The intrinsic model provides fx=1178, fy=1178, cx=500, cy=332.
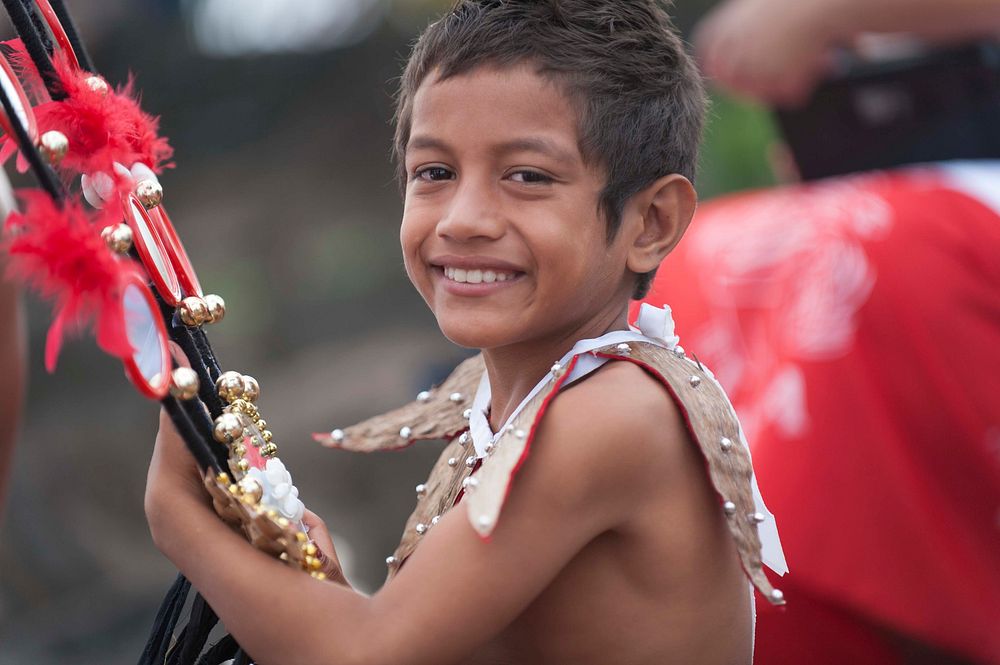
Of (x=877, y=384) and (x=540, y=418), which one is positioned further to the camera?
(x=877, y=384)

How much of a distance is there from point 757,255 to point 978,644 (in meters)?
0.74

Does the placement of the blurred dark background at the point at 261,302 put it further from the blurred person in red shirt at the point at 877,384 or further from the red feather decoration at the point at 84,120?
the red feather decoration at the point at 84,120

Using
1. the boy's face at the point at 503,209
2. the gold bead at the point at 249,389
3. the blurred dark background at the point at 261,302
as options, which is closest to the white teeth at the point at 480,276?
the boy's face at the point at 503,209

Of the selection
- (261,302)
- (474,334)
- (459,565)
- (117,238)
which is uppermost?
(117,238)

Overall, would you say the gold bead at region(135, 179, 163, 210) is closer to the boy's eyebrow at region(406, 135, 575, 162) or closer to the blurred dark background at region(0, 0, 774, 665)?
the boy's eyebrow at region(406, 135, 575, 162)

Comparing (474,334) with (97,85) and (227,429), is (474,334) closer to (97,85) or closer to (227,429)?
(227,429)

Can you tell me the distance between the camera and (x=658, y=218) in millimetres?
1189

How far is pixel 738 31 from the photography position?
90.9 inches

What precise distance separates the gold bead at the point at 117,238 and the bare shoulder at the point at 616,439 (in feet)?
1.24

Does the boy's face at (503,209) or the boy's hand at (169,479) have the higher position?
the boy's face at (503,209)

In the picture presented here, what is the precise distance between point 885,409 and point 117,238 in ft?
4.31

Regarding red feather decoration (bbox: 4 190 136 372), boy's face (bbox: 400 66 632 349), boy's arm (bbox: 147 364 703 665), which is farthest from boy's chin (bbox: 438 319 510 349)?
red feather decoration (bbox: 4 190 136 372)

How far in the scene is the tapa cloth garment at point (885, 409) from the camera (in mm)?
1779

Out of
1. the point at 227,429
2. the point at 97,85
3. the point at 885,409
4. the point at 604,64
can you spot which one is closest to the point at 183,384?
the point at 227,429
